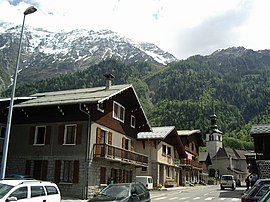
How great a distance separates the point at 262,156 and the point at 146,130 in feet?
38.6

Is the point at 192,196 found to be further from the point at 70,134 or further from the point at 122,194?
the point at 122,194

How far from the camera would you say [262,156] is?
120 feet

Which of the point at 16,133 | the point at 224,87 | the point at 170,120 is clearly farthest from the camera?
the point at 224,87

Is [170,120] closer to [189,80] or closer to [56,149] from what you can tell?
[189,80]

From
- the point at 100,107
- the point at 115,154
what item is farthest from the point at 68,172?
the point at 100,107

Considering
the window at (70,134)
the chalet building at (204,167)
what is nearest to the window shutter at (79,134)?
the window at (70,134)

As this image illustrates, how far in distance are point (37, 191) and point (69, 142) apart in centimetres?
1338

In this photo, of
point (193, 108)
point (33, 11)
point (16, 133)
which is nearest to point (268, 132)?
point (16, 133)

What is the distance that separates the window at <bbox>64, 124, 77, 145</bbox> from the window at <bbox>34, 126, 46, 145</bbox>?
75.5 inches

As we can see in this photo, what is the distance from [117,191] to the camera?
14.1m

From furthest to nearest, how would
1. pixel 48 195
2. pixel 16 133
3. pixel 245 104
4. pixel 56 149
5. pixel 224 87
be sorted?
pixel 224 87 → pixel 245 104 → pixel 16 133 → pixel 56 149 → pixel 48 195

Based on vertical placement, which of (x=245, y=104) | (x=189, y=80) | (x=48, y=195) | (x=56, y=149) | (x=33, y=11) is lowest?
(x=48, y=195)

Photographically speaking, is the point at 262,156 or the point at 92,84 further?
the point at 92,84

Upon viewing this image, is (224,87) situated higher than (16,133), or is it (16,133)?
(224,87)
